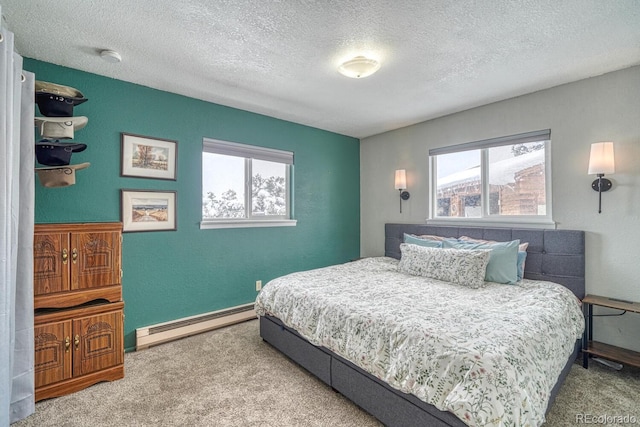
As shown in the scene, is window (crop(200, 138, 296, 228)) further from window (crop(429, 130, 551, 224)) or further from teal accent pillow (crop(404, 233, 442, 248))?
window (crop(429, 130, 551, 224))

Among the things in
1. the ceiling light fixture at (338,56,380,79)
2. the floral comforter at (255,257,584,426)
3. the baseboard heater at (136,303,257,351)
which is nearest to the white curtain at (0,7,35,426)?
the baseboard heater at (136,303,257,351)

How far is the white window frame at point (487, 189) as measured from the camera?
285 cm

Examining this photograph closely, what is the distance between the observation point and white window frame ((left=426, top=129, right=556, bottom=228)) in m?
2.85

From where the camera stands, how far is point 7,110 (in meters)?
1.55

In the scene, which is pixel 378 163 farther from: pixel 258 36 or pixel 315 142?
pixel 258 36

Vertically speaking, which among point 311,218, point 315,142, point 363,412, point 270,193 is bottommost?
point 363,412

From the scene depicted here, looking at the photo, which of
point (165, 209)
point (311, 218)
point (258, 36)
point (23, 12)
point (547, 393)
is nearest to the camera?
point (547, 393)

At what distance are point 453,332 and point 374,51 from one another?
1.94m

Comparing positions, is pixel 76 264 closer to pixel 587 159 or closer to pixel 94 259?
pixel 94 259

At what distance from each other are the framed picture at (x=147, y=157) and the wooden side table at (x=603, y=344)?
153 inches

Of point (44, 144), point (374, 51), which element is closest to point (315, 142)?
point (374, 51)

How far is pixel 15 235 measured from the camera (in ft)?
5.61

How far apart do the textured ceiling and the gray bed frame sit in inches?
57.3

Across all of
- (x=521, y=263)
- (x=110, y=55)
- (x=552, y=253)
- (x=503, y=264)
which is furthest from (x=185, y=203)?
(x=552, y=253)
